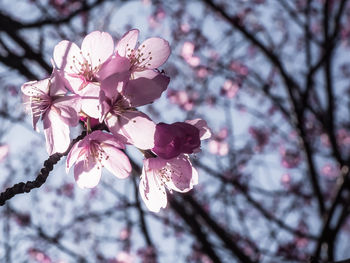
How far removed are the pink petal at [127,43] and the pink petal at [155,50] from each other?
0.20ft

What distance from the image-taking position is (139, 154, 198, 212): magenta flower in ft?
4.75

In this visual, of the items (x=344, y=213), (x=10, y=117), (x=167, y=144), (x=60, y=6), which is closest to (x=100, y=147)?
(x=167, y=144)

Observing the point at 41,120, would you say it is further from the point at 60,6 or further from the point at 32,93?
the point at 60,6

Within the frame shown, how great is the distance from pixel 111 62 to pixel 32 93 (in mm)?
420

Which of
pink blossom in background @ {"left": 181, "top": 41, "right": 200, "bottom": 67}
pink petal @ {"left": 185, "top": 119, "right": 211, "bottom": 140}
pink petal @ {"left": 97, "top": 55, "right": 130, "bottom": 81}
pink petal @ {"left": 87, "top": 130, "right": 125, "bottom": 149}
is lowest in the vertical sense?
pink petal @ {"left": 87, "top": 130, "right": 125, "bottom": 149}

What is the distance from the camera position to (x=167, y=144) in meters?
1.24

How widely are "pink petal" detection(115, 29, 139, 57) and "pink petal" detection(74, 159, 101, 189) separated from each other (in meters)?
0.49

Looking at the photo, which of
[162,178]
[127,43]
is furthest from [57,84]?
[162,178]

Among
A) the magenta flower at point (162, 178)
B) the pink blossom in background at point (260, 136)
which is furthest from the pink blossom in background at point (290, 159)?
the magenta flower at point (162, 178)

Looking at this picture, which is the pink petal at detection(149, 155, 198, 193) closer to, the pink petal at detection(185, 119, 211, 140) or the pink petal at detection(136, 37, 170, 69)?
the pink petal at detection(185, 119, 211, 140)

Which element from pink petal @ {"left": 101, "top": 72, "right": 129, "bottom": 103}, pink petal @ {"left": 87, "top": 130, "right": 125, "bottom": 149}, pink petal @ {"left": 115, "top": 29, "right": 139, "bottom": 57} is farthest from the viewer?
pink petal @ {"left": 115, "top": 29, "right": 139, "bottom": 57}

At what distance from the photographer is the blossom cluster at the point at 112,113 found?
1.24 metres

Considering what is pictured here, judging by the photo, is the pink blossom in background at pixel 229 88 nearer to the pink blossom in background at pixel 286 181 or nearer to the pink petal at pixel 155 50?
the pink blossom in background at pixel 286 181

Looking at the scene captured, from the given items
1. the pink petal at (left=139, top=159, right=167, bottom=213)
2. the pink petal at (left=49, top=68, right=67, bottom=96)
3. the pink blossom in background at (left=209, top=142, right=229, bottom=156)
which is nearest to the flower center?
the pink petal at (left=49, top=68, right=67, bottom=96)
